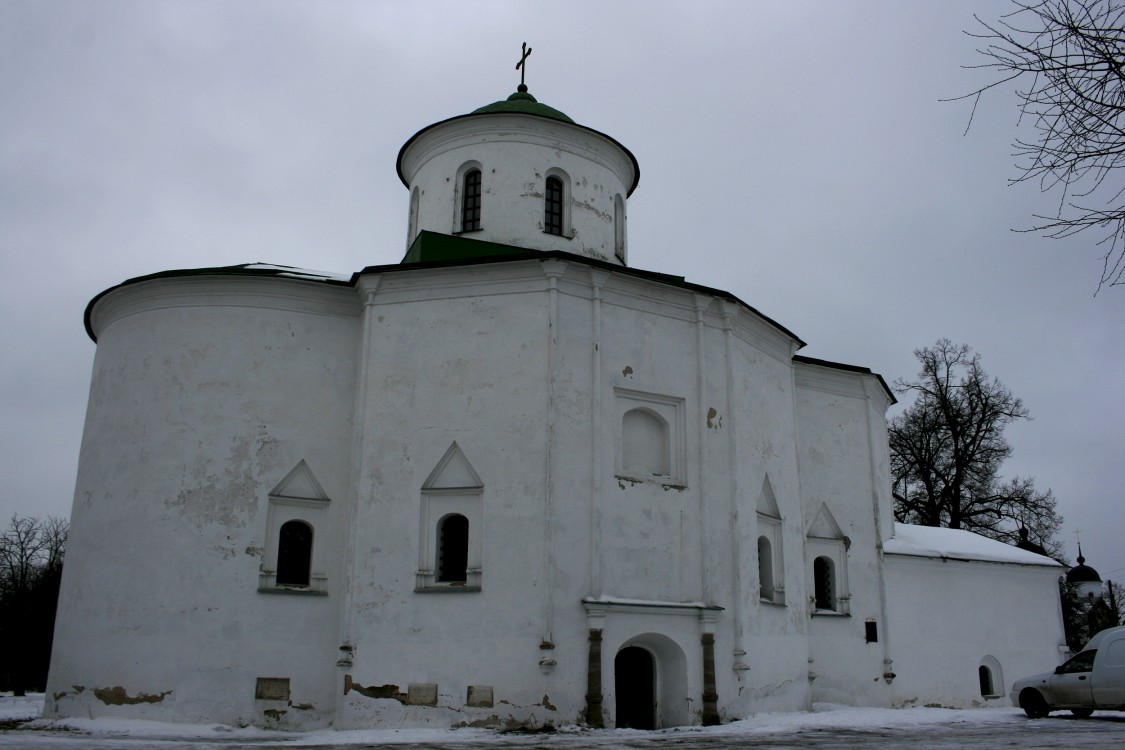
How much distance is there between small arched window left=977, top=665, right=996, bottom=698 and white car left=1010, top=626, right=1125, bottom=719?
513cm

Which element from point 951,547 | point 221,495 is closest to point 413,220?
point 221,495

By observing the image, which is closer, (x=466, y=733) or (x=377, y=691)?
(x=466, y=733)

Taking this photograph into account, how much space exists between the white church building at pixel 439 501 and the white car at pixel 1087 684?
140 inches

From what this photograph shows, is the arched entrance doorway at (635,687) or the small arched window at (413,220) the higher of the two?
the small arched window at (413,220)

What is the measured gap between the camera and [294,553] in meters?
15.3

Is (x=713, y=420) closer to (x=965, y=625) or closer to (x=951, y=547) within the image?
(x=951, y=547)

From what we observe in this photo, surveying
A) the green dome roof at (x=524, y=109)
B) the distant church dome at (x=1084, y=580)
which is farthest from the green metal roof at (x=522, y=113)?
the distant church dome at (x=1084, y=580)

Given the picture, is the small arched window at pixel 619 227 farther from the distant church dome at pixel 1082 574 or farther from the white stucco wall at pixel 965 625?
the distant church dome at pixel 1082 574

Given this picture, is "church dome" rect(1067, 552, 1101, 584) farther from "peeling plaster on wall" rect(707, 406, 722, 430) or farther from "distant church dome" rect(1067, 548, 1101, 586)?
"peeling plaster on wall" rect(707, 406, 722, 430)

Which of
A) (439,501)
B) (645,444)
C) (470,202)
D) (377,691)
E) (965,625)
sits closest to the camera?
(377,691)

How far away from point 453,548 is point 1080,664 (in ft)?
31.9

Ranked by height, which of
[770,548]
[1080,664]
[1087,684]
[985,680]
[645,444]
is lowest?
[985,680]

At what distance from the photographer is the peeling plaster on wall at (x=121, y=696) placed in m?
14.1

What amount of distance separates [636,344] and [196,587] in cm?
779
